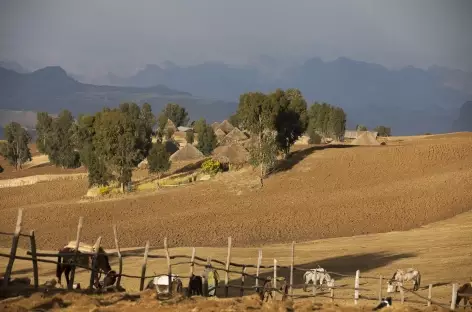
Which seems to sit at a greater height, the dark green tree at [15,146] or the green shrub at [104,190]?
the dark green tree at [15,146]

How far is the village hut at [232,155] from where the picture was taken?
6769 centimetres

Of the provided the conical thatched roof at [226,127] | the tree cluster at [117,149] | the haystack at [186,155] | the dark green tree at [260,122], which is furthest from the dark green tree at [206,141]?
the dark green tree at [260,122]

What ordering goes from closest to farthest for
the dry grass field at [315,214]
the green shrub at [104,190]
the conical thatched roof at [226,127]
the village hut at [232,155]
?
the dry grass field at [315,214]
the green shrub at [104,190]
the village hut at [232,155]
the conical thatched roof at [226,127]

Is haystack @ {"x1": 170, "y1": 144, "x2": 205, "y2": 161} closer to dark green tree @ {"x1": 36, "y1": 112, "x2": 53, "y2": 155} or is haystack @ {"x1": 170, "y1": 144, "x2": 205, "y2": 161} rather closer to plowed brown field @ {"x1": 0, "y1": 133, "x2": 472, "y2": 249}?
plowed brown field @ {"x1": 0, "y1": 133, "x2": 472, "y2": 249}

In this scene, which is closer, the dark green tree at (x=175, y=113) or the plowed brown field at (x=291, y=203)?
the plowed brown field at (x=291, y=203)

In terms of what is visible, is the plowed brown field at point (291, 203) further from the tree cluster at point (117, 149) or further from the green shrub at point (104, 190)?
the tree cluster at point (117, 149)

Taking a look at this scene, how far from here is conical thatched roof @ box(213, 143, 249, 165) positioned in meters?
68.1

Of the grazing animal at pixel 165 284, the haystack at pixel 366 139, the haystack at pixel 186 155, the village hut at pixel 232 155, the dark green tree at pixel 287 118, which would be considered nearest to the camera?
the grazing animal at pixel 165 284

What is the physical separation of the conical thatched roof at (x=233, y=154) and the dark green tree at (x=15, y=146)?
45901mm

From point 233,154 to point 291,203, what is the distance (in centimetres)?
1909

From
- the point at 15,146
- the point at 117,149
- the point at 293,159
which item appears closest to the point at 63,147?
the point at 15,146

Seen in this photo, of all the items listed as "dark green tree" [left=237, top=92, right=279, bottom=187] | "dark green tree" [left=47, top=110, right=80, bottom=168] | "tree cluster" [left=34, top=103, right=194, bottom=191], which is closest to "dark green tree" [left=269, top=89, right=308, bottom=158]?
"dark green tree" [left=237, top=92, right=279, bottom=187]

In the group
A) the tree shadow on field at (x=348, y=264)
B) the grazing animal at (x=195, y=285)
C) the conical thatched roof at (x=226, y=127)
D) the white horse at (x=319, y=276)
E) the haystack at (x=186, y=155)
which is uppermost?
the conical thatched roof at (x=226, y=127)

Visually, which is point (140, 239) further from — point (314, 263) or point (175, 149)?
point (175, 149)
